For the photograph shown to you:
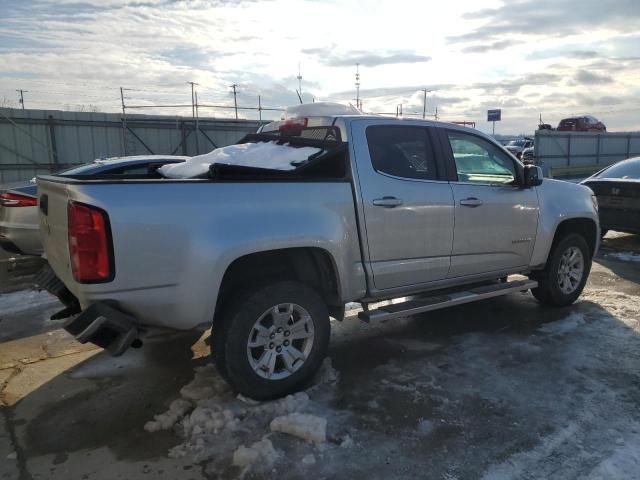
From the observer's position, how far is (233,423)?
11.0 feet

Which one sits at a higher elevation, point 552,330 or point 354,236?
point 354,236

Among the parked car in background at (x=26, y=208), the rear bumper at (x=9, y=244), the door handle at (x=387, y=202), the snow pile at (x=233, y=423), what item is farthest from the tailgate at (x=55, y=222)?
the rear bumper at (x=9, y=244)

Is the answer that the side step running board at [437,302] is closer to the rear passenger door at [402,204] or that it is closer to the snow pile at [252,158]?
the rear passenger door at [402,204]

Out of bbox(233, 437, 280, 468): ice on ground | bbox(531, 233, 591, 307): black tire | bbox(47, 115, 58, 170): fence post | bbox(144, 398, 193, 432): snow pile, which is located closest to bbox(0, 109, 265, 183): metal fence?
bbox(47, 115, 58, 170): fence post

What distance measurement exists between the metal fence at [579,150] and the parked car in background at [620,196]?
12.5 metres

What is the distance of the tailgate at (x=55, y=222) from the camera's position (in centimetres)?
327

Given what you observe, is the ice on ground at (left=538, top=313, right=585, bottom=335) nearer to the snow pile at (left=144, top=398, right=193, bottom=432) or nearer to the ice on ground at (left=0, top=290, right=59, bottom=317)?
the snow pile at (left=144, top=398, right=193, bottom=432)

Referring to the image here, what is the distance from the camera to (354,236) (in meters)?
3.96

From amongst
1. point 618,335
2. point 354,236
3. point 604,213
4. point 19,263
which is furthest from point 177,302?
point 604,213

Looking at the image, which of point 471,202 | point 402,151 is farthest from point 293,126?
point 471,202

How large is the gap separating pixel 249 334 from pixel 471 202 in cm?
231

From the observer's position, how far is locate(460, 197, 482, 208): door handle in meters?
4.58

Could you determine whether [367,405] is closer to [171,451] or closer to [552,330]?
[171,451]

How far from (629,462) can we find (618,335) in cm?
227
